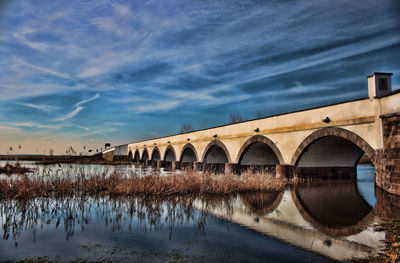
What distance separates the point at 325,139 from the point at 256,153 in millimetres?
7781

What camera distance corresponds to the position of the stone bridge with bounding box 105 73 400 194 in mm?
11992

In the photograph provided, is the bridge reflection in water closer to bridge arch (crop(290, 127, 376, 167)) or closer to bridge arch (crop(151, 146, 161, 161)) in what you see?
bridge arch (crop(290, 127, 376, 167))

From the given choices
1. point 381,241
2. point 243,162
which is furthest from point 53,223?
point 243,162

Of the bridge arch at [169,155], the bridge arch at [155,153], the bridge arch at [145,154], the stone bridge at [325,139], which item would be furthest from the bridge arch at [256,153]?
the bridge arch at [145,154]

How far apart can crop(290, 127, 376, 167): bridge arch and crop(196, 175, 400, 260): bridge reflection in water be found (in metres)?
3.81

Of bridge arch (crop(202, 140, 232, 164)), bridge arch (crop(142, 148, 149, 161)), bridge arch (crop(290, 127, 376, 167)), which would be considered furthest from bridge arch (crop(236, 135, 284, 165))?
bridge arch (crop(142, 148, 149, 161))

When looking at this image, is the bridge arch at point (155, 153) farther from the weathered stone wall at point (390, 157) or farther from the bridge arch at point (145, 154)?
the weathered stone wall at point (390, 157)

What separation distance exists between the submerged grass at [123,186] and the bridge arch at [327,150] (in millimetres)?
4527

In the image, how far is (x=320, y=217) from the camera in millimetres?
8062

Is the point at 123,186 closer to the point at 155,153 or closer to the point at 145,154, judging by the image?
the point at 155,153

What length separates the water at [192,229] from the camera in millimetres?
5047

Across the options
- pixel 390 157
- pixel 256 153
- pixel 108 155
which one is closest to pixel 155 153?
pixel 108 155

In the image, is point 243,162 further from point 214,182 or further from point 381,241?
point 381,241

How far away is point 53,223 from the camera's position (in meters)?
7.29
